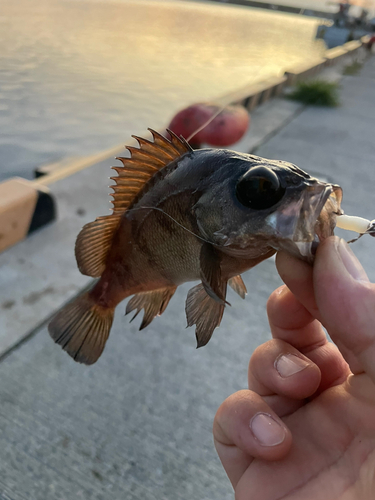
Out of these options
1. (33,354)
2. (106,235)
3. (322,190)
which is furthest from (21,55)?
(33,354)

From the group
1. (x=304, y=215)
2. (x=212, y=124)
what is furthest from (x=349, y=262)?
(x=212, y=124)

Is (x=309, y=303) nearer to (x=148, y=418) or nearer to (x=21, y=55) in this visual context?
(x=148, y=418)

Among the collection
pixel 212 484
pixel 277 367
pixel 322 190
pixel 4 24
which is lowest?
pixel 212 484

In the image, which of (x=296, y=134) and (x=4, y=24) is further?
(x=296, y=134)

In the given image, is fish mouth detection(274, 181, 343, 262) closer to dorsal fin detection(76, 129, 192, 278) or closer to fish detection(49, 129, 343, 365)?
fish detection(49, 129, 343, 365)

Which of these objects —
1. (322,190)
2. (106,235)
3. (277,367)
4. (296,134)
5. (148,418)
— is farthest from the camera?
(296,134)

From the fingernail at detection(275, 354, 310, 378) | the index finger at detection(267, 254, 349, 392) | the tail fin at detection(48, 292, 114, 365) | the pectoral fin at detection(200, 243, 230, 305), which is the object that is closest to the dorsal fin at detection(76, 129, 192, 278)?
the tail fin at detection(48, 292, 114, 365)
